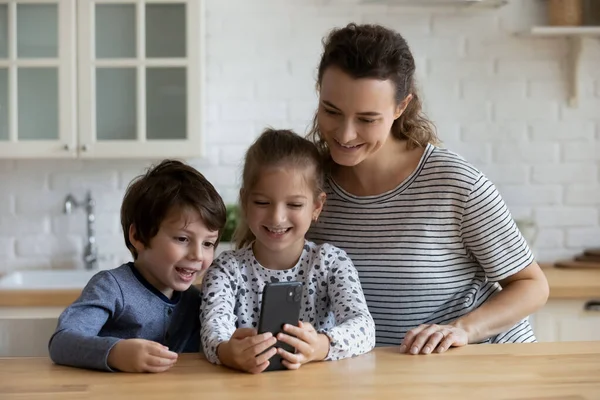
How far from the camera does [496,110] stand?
3.96 metres

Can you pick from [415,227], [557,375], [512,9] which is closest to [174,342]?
[415,227]

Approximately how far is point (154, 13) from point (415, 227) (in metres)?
1.90

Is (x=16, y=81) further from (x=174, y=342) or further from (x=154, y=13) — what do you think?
(x=174, y=342)

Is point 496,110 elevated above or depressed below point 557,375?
above

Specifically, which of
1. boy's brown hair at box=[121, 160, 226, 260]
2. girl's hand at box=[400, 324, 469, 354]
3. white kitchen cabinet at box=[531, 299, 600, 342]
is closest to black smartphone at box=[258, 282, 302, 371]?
girl's hand at box=[400, 324, 469, 354]

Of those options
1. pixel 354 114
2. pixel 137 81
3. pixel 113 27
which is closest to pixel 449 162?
pixel 354 114

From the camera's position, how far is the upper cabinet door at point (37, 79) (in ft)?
11.8

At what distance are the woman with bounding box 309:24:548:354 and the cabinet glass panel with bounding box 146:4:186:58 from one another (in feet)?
5.17

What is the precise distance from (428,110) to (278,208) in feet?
7.06

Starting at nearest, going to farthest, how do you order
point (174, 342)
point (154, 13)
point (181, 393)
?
point (181, 393) → point (174, 342) → point (154, 13)

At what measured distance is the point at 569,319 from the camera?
3393mm

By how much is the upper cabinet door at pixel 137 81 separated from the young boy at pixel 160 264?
1.62 metres

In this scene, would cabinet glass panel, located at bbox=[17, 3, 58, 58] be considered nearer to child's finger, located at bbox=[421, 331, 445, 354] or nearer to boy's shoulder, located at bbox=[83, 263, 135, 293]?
boy's shoulder, located at bbox=[83, 263, 135, 293]

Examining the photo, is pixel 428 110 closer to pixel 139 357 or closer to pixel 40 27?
pixel 40 27
